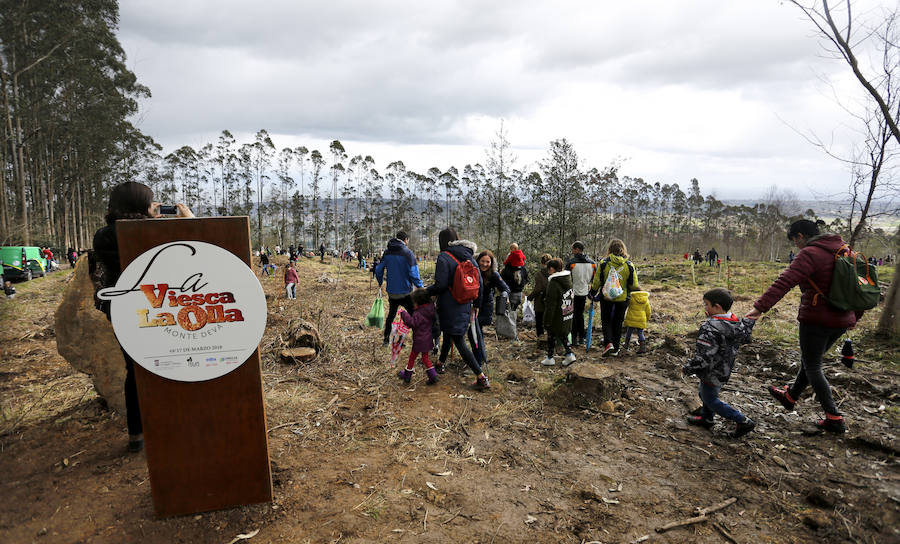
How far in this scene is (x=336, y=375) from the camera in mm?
5242

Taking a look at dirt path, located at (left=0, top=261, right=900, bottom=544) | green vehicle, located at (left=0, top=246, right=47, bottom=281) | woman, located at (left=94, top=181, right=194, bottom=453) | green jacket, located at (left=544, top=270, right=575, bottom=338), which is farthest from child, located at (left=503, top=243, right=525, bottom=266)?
green vehicle, located at (left=0, top=246, right=47, bottom=281)

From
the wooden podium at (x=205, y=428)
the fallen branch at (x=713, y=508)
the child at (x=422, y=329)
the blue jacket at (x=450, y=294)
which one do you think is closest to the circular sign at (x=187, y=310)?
the wooden podium at (x=205, y=428)

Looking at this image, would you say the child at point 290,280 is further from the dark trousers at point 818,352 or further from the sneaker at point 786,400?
the dark trousers at point 818,352

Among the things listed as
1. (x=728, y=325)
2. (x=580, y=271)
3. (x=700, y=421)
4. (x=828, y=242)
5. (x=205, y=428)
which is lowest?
(x=700, y=421)

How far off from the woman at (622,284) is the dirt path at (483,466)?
102cm

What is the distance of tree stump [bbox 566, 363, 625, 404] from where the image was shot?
4438 millimetres

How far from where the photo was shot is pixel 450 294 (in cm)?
465

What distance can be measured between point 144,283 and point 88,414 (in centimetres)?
252

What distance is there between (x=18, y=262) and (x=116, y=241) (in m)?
20.3

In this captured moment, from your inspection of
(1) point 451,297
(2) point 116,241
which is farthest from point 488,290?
(2) point 116,241

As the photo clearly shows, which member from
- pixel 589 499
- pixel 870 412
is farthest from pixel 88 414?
pixel 870 412

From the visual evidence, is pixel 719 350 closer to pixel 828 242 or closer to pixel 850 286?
pixel 850 286

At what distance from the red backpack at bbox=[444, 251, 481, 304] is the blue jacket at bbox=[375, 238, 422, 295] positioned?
4.82 feet

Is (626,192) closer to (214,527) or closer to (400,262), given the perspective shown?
(400,262)
